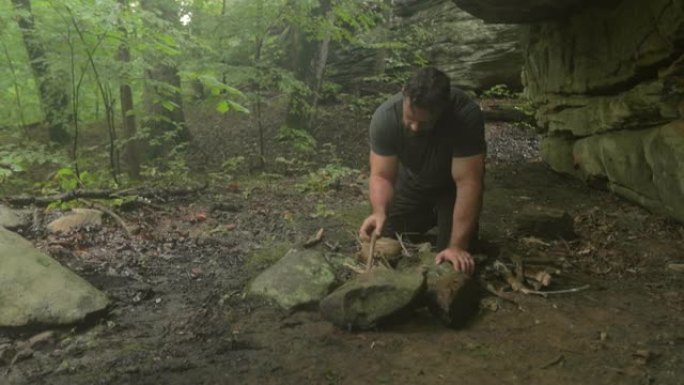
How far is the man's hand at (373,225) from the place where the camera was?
156 inches

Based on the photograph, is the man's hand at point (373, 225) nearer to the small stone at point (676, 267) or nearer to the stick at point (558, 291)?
the stick at point (558, 291)

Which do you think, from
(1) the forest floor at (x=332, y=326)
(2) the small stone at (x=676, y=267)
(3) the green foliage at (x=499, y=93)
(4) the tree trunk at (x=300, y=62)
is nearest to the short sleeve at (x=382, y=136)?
(1) the forest floor at (x=332, y=326)

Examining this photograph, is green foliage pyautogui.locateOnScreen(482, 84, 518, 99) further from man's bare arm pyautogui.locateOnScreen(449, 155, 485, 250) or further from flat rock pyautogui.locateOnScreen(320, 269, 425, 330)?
flat rock pyautogui.locateOnScreen(320, 269, 425, 330)

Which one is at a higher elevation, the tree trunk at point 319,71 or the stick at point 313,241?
the tree trunk at point 319,71

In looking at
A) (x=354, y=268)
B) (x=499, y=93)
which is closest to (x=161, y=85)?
(x=354, y=268)

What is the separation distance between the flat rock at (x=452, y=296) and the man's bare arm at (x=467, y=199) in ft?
1.13

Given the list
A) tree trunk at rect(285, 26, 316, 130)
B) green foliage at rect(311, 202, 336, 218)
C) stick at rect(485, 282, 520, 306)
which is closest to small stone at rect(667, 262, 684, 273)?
stick at rect(485, 282, 520, 306)

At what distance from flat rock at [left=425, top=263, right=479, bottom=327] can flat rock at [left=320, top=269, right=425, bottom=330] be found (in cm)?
11

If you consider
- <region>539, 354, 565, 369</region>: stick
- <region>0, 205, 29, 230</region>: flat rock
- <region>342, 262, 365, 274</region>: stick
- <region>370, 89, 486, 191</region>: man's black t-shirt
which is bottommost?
<region>539, 354, 565, 369</region>: stick

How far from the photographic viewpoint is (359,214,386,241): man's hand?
3.96 m

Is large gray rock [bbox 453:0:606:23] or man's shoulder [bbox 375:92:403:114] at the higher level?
large gray rock [bbox 453:0:606:23]

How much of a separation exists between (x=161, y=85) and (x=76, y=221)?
9.51ft

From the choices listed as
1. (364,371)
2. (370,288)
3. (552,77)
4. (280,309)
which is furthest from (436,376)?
(552,77)

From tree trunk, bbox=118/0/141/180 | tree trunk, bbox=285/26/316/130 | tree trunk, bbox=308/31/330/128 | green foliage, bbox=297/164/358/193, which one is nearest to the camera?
green foliage, bbox=297/164/358/193
